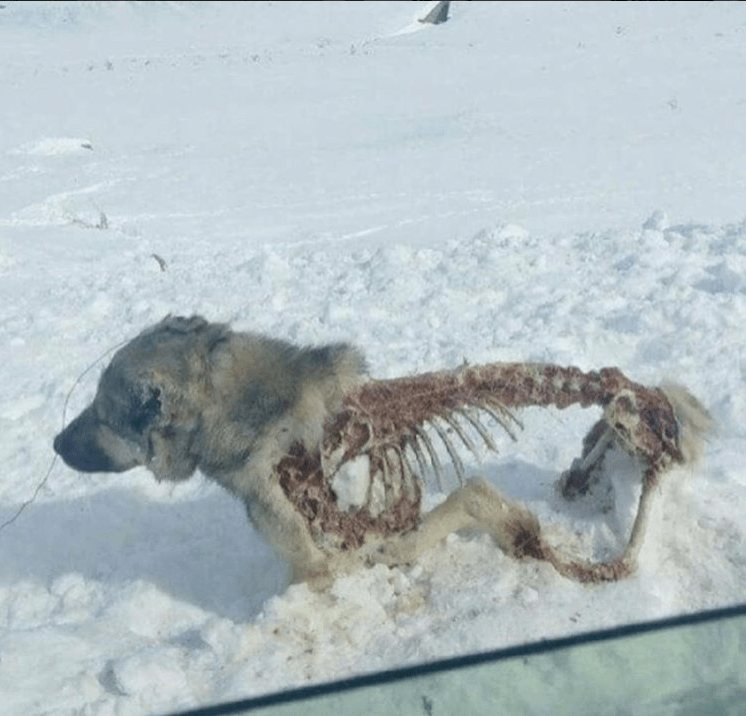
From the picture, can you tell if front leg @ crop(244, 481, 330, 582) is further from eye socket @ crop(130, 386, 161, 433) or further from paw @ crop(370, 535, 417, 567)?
eye socket @ crop(130, 386, 161, 433)

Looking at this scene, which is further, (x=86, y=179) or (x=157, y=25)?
(x=157, y=25)

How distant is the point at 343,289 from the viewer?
8688mm

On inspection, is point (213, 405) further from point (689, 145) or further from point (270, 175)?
point (689, 145)

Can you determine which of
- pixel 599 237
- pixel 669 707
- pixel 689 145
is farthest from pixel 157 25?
pixel 669 707

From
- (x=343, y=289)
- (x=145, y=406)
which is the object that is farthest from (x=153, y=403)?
(x=343, y=289)

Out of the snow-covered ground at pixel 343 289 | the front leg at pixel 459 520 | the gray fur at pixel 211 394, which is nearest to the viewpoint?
the snow-covered ground at pixel 343 289

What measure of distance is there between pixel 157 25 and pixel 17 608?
1981 cm

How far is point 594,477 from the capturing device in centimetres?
533

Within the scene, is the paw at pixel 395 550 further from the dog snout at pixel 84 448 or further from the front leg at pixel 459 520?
the dog snout at pixel 84 448

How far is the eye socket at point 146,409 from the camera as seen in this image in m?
4.98

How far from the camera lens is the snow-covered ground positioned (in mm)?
4797

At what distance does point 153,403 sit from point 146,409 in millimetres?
45

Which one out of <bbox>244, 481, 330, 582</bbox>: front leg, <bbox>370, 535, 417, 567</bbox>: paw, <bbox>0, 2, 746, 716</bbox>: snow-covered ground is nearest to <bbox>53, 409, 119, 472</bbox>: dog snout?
<bbox>0, 2, 746, 716</bbox>: snow-covered ground

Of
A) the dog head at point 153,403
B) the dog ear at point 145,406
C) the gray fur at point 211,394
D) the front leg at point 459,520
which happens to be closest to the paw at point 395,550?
the front leg at point 459,520
